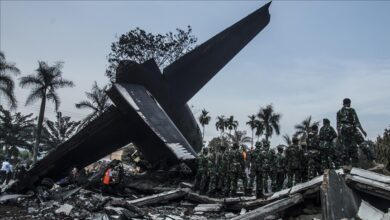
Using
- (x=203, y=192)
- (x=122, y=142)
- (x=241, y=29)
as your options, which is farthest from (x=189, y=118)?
(x=203, y=192)

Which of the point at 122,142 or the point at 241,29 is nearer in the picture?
the point at 122,142

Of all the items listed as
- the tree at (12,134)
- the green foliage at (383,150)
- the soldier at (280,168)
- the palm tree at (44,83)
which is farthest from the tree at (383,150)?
the tree at (12,134)

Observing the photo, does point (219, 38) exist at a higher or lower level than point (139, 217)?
higher

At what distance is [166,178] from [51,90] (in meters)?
23.3

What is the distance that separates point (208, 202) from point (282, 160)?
282 cm

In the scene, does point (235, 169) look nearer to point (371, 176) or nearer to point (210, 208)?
point (210, 208)

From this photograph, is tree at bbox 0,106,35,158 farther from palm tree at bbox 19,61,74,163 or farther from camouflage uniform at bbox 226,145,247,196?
camouflage uniform at bbox 226,145,247,196

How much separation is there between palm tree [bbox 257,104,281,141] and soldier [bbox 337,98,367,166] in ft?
170

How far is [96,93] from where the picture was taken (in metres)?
39.4

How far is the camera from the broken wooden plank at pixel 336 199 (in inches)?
292

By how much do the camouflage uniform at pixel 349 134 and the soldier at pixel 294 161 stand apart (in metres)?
1.37

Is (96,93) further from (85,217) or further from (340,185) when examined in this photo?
(340,185)

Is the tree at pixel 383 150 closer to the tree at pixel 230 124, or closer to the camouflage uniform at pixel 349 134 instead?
the camouflage uniform at pixel 349 134

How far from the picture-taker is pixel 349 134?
31.8 feet
